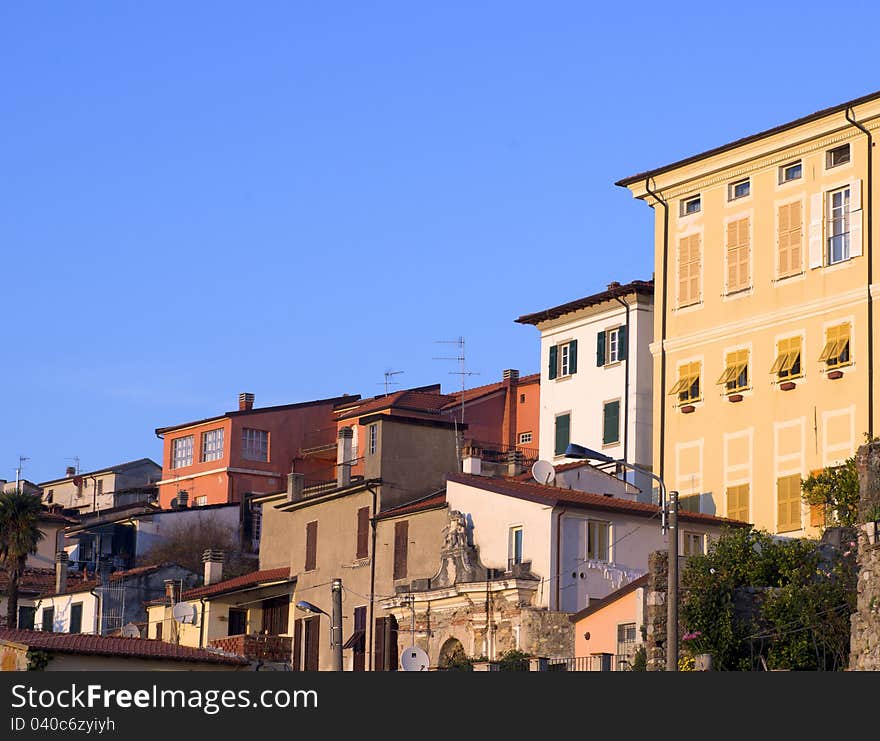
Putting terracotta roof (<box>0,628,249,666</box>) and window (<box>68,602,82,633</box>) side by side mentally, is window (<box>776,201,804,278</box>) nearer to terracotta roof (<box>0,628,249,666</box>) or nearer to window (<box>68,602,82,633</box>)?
terracotta roof (<box>0,628,249,666</box>)

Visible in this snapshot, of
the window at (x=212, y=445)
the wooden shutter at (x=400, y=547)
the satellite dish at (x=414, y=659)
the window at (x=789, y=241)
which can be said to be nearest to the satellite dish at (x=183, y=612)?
the wooden shutter at (x=400, y=547)

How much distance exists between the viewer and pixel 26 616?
262ft

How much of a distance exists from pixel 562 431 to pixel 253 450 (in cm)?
2822

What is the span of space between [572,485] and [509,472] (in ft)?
22.7

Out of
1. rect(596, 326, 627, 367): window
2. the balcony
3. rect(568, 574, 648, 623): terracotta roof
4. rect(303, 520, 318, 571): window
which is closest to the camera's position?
rect(568, 574, 648, 623): terracotta roof

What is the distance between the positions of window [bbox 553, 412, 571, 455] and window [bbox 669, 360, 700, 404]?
32.9ft

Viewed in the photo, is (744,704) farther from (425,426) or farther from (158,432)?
(158,432)

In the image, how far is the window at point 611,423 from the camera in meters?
70.1

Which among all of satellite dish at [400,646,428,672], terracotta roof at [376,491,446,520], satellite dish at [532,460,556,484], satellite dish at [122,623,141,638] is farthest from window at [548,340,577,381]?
satellite dish at [400,646,428,672]

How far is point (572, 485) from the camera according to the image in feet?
198

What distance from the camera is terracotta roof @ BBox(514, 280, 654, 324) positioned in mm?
70356

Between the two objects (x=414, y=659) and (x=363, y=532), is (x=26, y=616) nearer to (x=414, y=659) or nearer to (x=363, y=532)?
(x=363, y=532)

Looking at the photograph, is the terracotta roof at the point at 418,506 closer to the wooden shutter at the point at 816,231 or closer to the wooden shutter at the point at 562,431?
the wooden shutter at the point at 562,431

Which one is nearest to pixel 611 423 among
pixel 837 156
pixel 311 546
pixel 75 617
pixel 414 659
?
pixel 311 546
